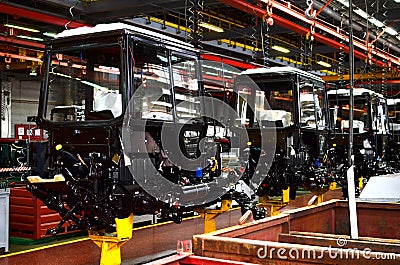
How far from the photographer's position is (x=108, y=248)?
4.97 metres

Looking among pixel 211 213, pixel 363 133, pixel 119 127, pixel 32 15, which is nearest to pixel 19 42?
pixel 32 15

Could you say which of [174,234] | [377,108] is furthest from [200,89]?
[377,108]

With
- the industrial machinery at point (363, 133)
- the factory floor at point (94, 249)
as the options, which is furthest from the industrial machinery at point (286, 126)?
the industrial machinery at point (363, 133)

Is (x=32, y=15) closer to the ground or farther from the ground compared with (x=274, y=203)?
farther from the ground

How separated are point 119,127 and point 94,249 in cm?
273

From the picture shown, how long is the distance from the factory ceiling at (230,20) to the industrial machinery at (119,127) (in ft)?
4.12

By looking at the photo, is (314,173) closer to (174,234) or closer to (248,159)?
(248,159)

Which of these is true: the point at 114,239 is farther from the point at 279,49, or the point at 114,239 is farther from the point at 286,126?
the point at 279,49

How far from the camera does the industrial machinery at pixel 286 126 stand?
742cm

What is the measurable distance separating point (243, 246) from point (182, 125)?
294 cm

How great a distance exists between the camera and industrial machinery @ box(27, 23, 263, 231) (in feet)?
15.6

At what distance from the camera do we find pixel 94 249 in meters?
6.86

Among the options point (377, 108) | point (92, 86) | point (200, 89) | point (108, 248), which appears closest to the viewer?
point (108, 248)

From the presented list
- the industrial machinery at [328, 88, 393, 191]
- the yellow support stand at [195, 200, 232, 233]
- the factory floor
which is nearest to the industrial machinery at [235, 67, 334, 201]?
the yellow support stand at [195, 200, 232, 233]
